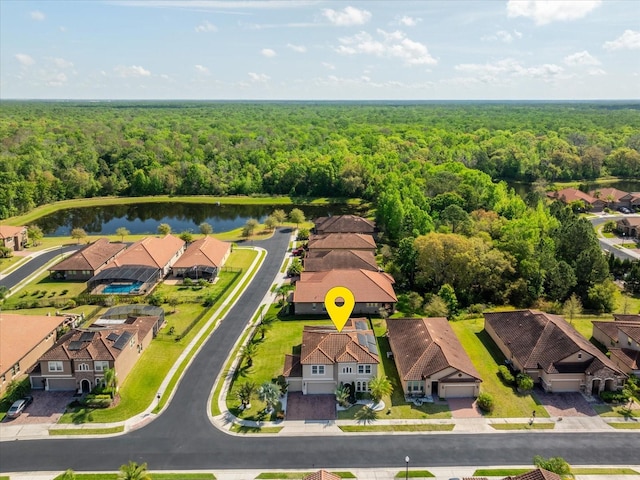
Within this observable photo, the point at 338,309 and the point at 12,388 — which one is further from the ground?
the point at 338,309

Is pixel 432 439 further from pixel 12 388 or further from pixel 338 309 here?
pixel 12 388

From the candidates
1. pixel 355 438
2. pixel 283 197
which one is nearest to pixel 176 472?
pixel 355 438

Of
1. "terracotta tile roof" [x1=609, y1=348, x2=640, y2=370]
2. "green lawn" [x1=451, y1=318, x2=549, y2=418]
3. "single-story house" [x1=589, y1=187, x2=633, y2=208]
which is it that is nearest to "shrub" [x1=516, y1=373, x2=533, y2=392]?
"green lawn" [x1=451, y1=318, x2=549, y2=418]

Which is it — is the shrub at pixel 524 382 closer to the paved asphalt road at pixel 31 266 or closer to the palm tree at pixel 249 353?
the palm tree at pixel 249 353

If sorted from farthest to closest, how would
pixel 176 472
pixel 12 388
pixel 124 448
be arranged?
pixel 12 388 → pixel 124 448 → pixel 176 472

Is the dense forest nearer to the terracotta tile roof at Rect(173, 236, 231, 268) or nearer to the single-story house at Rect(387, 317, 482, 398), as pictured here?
the single-story house at Rect(387, 317, 482, 398)

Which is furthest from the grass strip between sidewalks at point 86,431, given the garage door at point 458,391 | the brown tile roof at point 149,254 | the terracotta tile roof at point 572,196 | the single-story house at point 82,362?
the terracotta tile roof at point 572,196

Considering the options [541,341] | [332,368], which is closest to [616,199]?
[541,341]
